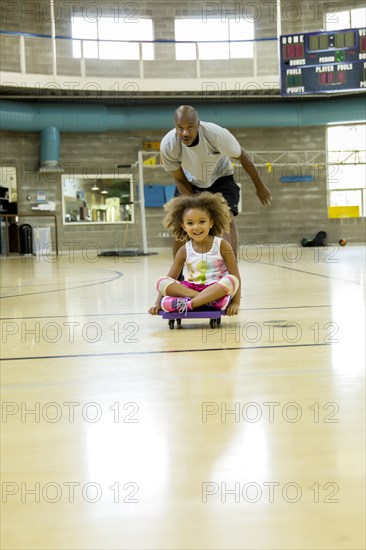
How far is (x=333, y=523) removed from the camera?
93cm

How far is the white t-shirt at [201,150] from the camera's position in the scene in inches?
151

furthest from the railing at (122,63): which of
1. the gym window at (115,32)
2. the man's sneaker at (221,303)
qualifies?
the man's sneaker at (221,303)

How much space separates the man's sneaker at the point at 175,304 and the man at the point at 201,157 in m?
0.76

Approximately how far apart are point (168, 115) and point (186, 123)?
516 inches

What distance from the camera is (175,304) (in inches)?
124

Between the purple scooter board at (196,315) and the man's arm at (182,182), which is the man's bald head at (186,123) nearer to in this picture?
the man's arm at (182,182)

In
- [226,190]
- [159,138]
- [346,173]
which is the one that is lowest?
[226,190]

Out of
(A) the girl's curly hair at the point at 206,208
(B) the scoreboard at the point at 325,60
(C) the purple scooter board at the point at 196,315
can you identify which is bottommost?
(C) the purple scooter board at the point at 196,315

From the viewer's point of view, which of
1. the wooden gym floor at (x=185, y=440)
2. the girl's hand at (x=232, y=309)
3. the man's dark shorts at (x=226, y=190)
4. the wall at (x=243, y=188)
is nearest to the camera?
the wooden gym floor at (x=185, y=440)

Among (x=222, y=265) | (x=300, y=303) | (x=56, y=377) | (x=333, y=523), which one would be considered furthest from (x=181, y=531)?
(x=300, y=303)

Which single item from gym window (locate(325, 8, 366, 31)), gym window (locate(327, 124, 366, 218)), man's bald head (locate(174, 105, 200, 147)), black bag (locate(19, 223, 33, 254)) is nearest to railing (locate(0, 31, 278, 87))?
gym window (locate(325, 8, 366, 31))

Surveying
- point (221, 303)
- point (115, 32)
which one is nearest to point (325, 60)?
point (115, 32)

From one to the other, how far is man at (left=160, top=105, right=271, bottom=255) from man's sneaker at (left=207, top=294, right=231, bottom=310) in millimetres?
701

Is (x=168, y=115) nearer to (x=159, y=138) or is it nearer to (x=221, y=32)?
(x=159, y=138)
